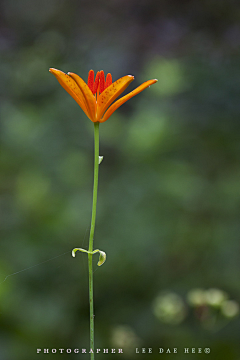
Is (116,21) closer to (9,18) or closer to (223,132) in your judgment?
(9,18)

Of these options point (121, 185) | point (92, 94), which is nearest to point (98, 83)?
point (92, 94)

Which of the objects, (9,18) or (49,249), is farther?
(9,18)

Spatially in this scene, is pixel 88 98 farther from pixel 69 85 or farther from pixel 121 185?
pixel 121 185

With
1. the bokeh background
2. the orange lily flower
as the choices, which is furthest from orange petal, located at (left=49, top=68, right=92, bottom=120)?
the bokeh background

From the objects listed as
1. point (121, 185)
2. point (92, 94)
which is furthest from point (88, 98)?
point (121, 185)

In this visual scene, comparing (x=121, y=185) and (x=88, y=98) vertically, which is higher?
(x=121, y=185)

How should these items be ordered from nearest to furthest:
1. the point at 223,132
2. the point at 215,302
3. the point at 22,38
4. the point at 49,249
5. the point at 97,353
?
1. the point at 215,302
2. the point at 97,353
3. the point at 49,249
4. the point at 223,132
5. the point at 22,38

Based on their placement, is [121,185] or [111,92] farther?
[121,185]

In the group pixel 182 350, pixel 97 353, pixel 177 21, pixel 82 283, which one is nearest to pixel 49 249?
pixel 82 283
